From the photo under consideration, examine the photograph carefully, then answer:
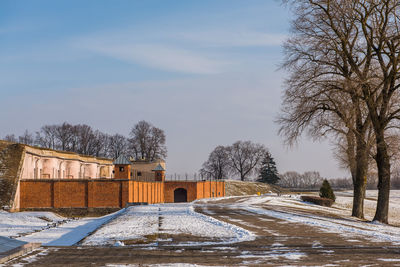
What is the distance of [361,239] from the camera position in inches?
558

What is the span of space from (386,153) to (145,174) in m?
53.7

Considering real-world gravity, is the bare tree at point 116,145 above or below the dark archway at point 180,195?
above

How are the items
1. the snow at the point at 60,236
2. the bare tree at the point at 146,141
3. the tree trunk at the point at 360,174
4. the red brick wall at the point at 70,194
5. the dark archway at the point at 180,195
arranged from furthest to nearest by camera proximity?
the bare tree at the point at 146,141 < the dark archway at the point at 180,195 < the red brick wall at the point at 70,194 < the tree trunk at the point at 360,174 < the snow at the point at 60,236

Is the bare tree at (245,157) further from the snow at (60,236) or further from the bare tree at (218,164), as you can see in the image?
the snow at (60,236)

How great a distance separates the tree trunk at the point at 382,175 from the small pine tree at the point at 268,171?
72.1 m

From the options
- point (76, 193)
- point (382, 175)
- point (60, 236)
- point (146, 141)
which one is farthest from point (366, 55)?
point (146, 141)

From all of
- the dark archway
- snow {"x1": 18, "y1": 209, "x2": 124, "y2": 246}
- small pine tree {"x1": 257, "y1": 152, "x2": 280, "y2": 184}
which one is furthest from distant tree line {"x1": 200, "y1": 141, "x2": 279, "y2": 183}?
snow {"x1": 18, "y1": 209, "x2": 124, "y2": 246}

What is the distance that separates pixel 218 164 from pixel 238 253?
91706 mm

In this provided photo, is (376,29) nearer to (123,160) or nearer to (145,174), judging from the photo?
(123,160)

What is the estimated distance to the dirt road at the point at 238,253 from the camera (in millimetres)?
10031

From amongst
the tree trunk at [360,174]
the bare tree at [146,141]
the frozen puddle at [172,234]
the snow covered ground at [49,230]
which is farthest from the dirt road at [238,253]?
the bare tree at [146,141]

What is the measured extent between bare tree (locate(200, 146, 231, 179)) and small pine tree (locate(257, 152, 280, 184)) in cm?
859

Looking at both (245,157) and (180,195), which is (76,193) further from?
(245,157)

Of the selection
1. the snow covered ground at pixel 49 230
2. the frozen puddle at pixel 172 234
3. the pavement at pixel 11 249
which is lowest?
the snow covered ground at pixel 49 230
